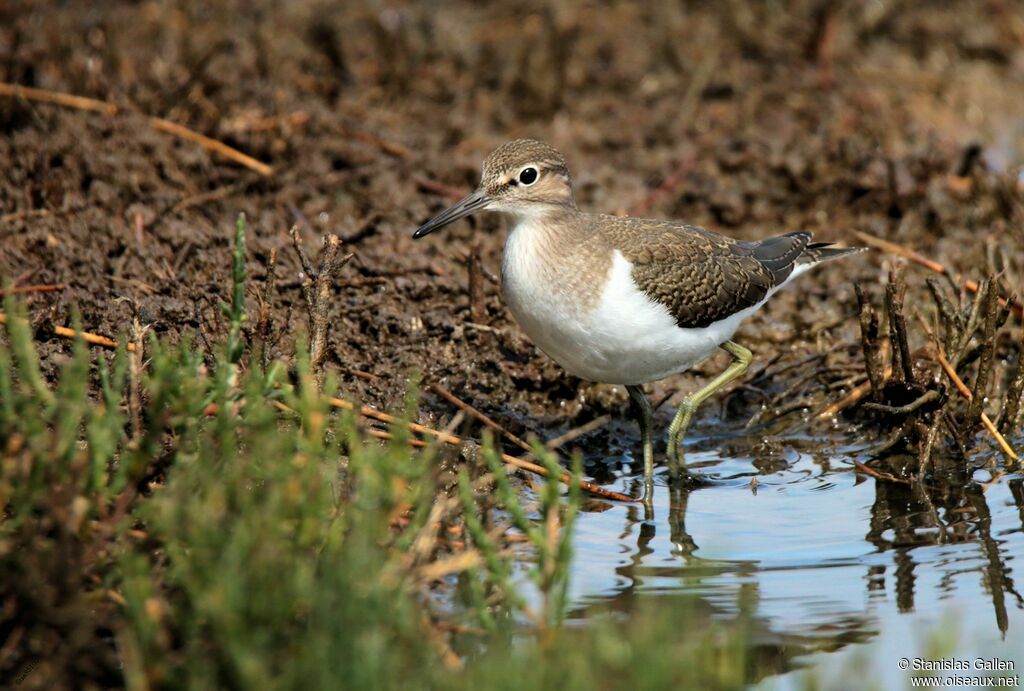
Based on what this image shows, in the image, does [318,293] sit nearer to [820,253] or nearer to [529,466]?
[529,466]

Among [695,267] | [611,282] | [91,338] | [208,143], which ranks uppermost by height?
[208,143]

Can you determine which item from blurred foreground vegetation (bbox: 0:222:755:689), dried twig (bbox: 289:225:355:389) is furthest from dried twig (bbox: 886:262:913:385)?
dried twig (bbox: 289:225:355:389)

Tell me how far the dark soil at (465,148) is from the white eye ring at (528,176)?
110cm

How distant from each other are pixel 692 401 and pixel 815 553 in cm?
136

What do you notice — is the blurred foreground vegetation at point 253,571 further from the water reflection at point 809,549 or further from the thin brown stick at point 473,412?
the thin brown stick at point 473,412

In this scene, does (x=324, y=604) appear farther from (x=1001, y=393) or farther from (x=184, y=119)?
(x=184, y=119)

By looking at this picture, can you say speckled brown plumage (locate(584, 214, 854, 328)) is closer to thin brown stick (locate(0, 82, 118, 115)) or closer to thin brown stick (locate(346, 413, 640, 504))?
thin brown stick (locate(346, 413, 640, 504))

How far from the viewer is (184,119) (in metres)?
8.62

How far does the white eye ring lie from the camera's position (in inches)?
248

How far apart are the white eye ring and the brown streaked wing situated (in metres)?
0.42

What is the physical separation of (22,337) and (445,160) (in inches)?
203

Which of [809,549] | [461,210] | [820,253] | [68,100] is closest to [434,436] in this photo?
[461,210]

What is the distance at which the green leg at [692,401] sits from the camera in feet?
21.8

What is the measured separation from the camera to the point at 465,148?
367 inches
